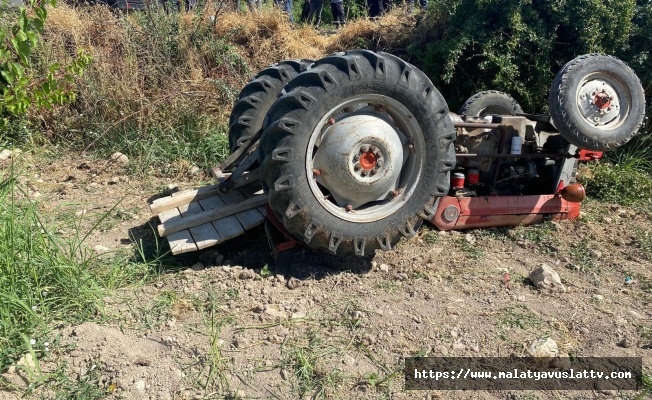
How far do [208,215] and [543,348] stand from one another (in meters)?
2.44

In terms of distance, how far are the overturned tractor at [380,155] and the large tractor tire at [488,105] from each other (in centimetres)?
72

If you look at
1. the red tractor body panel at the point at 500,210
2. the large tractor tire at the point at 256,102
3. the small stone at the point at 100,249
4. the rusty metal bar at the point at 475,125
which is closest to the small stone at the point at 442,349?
the red tractor body panel at the point at 500,210

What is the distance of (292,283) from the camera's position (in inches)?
151

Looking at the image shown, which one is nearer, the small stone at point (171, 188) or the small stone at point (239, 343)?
the small stone at point (239, 343)

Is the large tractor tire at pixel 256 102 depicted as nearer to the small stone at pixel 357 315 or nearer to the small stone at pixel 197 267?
the small stone at pixel 197 267

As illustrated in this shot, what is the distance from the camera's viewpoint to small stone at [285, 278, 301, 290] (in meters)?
3.83

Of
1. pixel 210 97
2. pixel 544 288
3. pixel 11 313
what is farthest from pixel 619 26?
pixel 11 313

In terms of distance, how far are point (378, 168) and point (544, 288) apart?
57.5 inches

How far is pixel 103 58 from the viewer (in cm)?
686

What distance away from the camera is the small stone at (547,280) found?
396 cm

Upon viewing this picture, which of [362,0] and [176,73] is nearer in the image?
[176,73]

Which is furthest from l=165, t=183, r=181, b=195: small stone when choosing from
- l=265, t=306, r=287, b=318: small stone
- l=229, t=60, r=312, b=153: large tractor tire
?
l=265, t=306, r=287, b=318: small stone

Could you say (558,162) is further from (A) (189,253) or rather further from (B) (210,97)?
(B) (210,97)

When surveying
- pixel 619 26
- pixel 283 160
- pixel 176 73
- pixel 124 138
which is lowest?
pixel 124 138
